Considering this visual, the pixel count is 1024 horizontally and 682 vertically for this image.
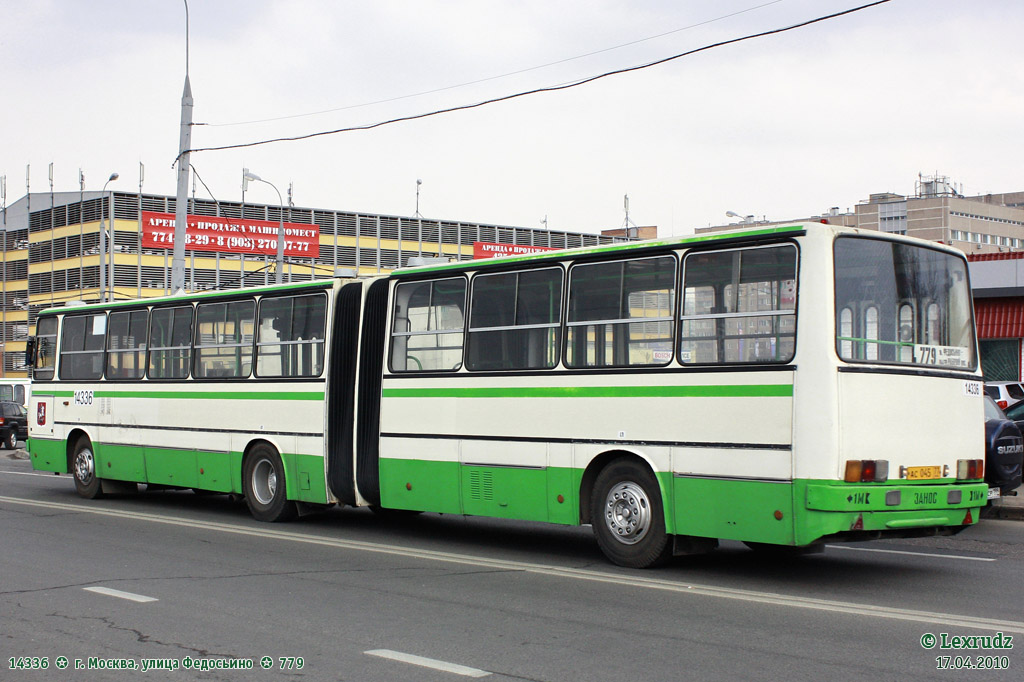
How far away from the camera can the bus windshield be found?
9.47 metres

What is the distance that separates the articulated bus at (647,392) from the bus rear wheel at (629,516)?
0.07 feet

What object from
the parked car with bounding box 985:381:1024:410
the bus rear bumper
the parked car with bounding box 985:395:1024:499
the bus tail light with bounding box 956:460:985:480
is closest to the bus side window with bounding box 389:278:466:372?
the bus rear bumper

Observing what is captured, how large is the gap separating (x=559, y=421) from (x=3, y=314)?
75194 mm

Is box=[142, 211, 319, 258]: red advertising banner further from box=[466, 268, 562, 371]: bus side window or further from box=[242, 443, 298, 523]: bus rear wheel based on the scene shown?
box=[466, 268, 562, 371]: bus side window

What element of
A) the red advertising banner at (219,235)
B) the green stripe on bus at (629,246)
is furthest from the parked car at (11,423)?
the green stripe on bus at (629,246)

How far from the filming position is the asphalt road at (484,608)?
6730 mm

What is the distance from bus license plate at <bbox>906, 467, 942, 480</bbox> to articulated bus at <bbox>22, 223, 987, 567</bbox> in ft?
0.05

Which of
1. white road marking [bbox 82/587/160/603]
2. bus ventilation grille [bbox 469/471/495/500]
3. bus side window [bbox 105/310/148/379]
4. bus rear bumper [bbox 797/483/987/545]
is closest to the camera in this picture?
white road marking [bbox 82/587/160/603]

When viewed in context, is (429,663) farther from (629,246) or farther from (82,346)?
(82,346)

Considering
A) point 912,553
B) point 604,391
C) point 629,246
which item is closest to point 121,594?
point 604,391

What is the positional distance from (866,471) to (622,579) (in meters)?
2.28

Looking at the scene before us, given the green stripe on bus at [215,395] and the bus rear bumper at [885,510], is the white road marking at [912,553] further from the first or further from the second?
the green stripe on bus at [215,395]

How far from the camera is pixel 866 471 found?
364 inches

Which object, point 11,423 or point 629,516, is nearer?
point 629,516
